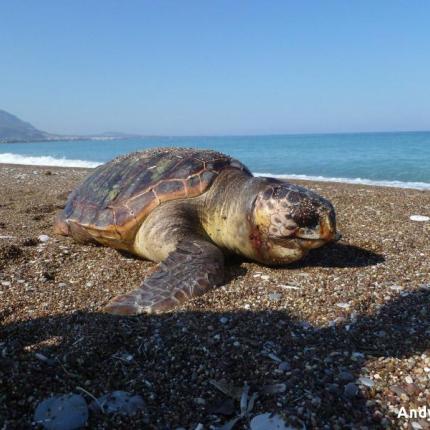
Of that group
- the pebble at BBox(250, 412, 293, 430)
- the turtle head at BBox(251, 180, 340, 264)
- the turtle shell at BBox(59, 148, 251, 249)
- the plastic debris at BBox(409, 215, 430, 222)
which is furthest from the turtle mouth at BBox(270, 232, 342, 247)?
the plastic debris at BBox(409, 215, 430, 222)

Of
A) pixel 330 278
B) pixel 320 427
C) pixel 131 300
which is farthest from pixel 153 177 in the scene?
pixel 320 427

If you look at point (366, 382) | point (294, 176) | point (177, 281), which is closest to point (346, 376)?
point (366, 382)

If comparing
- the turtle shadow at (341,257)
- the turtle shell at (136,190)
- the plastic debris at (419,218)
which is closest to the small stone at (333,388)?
the turtle shadow at (341,257)

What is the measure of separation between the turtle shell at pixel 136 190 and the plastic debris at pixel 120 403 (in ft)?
7.85

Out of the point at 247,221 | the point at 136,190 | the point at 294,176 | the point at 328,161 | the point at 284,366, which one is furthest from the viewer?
the point at 328,161

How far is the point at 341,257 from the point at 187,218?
1.61 metres

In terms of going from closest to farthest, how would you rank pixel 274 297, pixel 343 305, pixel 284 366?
pixel 284 366 < pixel 343 305 < pixel 274 297

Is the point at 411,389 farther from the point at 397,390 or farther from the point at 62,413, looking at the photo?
the point at 62,413

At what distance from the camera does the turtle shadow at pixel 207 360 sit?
1771 mm

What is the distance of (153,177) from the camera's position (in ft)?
14.3

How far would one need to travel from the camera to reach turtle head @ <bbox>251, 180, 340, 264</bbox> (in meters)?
3.37

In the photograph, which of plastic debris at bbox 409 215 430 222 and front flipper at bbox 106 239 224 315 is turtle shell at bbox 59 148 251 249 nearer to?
front flipper at bbox 106 239 224 315

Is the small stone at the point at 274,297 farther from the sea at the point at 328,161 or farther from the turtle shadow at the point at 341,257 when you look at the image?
the sea at the point at 328,161

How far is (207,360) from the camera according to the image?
2.15 metres
